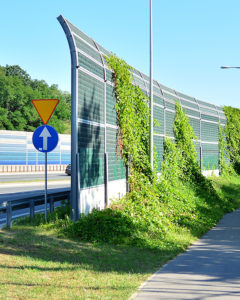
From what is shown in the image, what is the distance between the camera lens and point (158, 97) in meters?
18.1

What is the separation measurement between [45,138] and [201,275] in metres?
4.95

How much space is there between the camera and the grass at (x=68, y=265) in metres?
6.00

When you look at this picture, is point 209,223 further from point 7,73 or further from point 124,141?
point 7,73

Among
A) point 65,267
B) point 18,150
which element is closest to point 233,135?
point 65,267

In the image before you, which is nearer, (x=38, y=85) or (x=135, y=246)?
(x=135, y=246)

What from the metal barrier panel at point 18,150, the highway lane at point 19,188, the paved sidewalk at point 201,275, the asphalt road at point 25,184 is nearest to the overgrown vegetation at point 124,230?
the paved sidewalk at point 201,275

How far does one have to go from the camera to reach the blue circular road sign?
1020 cm

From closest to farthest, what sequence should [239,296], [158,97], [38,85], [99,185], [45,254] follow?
[239,296] < [45,254] < [99,185] < [158,97] < [38,85]

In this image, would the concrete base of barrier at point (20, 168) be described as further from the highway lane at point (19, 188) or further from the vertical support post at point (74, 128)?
the vertical support post at point (74, 128)

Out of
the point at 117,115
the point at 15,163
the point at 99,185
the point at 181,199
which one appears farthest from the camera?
the point at 15,163

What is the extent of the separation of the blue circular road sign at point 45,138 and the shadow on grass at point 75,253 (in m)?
1.91

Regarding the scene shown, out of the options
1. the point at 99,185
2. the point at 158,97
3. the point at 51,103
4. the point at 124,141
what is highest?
the point at 158,97

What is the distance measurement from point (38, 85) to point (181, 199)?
3668 inches

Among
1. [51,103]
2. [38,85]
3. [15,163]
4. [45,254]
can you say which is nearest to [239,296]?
[45,254]
